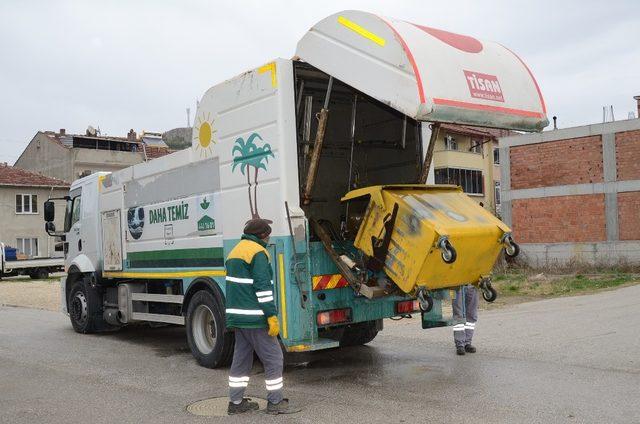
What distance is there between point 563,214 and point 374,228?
58.0 ft

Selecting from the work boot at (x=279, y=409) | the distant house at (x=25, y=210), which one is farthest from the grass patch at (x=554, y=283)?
the distant house at (x=25, y=210)

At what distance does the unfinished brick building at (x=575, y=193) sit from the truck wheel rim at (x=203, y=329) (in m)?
16.8

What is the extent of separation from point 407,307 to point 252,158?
8.23ft

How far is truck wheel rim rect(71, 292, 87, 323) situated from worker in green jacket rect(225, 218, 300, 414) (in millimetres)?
6294

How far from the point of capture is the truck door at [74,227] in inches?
457

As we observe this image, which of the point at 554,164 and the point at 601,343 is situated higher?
the point at 554,164

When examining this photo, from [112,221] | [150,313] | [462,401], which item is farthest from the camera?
[112,221]

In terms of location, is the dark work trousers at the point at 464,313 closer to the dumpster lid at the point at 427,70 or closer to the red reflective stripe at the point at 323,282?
the red reflective stripe at the point at 323,282

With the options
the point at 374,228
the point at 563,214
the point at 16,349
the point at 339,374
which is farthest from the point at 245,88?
the point at 563,214

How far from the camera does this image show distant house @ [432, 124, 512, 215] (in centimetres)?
4184

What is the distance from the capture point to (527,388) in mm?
6457

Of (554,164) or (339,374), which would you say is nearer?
(339,374)

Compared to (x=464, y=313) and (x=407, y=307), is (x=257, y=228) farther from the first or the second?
(x=464, y=313)

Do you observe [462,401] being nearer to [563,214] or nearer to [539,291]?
[539,291]
